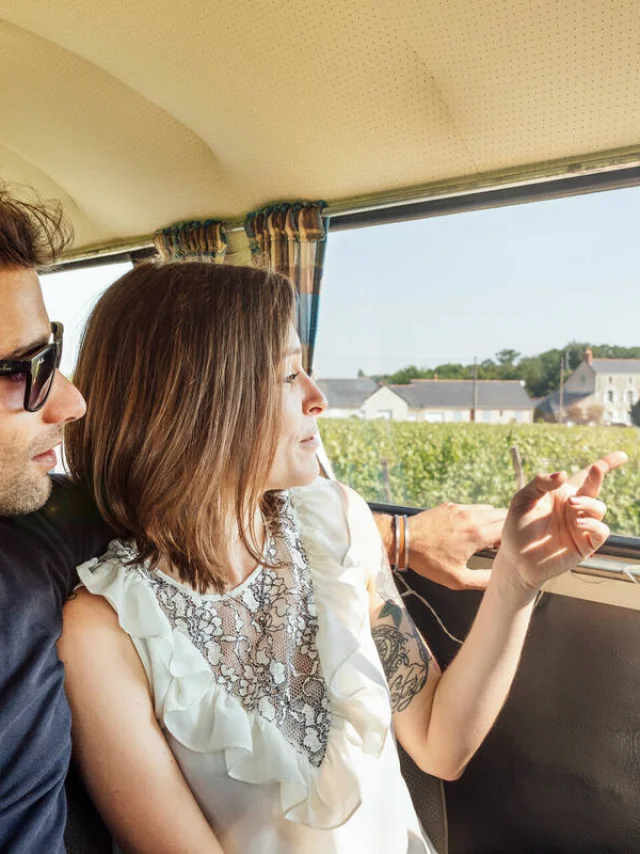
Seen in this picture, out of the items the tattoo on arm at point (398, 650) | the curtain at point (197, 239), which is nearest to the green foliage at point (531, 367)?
the curtain at point (197, 239)

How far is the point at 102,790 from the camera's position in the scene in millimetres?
1113

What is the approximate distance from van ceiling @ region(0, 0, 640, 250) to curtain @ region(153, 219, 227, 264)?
0.28 feet

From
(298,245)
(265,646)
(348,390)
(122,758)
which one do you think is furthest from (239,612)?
(348,390)

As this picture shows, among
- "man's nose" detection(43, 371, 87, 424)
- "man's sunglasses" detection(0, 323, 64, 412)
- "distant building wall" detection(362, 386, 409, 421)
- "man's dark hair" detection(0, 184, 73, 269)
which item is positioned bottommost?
"distant building wall" detection(362, 386, 409, 421)

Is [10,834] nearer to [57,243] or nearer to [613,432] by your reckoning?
[57,243]

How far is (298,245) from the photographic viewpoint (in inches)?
Answer: 95.7

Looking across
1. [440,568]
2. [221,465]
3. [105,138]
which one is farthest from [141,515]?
[105,138]

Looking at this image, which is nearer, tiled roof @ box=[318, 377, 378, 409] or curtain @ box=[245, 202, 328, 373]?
curtain @ box=[245, 202, 328, 373]

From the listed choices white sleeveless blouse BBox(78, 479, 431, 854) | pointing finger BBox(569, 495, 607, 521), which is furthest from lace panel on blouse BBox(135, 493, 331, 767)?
pointing finger BBox(569, 495, 607, 521)

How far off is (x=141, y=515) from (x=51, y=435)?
23 centimetres

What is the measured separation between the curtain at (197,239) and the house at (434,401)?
0.75 m

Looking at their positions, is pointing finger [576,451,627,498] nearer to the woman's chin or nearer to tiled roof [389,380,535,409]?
the woman's chin

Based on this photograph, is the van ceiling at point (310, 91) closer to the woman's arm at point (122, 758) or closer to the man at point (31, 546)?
the man at point (31, 546)

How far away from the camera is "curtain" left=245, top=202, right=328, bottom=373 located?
2373 millimetres
